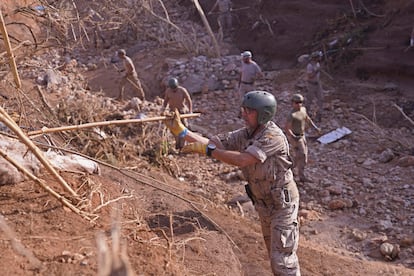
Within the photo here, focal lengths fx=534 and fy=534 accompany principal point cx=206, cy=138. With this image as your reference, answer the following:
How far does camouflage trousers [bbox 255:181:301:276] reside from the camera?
151 inches

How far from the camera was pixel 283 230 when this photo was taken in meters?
3.84

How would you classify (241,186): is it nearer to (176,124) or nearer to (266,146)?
(176,124)

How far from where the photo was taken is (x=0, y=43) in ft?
26.4

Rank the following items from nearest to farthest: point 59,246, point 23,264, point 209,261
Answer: point 23,264 < point 59,246 < point 209,261

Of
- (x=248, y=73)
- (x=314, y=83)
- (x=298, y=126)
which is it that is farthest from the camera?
(x=314, y=83)

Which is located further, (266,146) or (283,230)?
(283,230)

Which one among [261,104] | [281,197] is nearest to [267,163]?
[281,197]

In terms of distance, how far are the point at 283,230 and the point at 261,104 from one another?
924 mm

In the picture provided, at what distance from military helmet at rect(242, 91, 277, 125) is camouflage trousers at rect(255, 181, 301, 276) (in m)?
0.54

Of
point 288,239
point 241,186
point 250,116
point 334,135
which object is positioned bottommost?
point 334,135

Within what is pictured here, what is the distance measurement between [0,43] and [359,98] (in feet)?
22.9

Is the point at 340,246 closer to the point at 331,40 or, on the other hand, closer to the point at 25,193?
the point at 25,193

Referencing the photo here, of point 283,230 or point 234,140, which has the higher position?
point 234,140

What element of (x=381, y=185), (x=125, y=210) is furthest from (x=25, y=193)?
(x=381, y=185)
